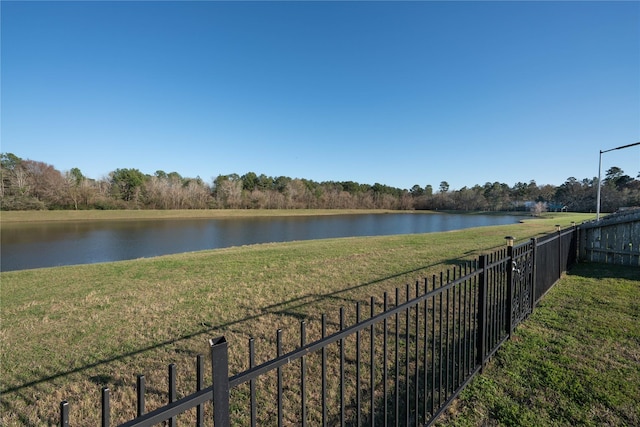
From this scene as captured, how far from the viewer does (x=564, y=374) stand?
3176 millimetres

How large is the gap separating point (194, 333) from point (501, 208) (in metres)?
101

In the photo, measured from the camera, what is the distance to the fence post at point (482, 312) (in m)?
3.19

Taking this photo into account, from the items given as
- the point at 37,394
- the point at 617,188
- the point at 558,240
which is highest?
the point at 617,188

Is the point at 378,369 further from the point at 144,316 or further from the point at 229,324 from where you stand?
the point at 144,316

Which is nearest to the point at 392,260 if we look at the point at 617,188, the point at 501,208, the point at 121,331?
the point at 121,331

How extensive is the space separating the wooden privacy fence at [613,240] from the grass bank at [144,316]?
3.12 metres

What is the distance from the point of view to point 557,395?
2859 mm

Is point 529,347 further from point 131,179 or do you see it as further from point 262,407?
point 131,179

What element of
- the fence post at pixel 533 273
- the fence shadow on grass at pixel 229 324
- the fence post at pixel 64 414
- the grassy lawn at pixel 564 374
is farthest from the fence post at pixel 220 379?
the fence post at pixel 533 273

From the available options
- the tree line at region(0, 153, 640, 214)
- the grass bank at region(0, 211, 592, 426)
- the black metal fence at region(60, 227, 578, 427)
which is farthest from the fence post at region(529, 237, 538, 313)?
the tree line at region(0, 153, 640, 214)

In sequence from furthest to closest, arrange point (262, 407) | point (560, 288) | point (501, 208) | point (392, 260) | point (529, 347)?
point (501, 208)
point (392, 260)
point (560, 288)
point (529, 347)
point (262, 407)

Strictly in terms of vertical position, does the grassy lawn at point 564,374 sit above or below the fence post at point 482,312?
below

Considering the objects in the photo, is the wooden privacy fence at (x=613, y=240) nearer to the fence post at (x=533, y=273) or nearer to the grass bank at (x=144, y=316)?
the grass bank at (x=144, y=316)

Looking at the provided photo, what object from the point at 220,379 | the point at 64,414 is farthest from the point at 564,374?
the point at 64,414
